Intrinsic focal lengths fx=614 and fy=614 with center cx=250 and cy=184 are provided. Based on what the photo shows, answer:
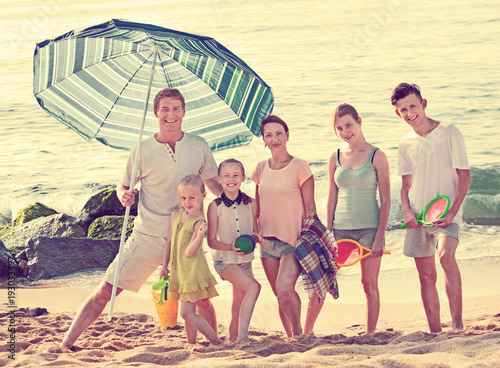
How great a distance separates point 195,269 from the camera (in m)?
4.37

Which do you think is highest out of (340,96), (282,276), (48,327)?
(340,96)

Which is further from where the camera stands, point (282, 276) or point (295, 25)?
point (295, 25)

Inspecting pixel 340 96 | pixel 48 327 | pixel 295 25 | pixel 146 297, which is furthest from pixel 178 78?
pixel 295 25

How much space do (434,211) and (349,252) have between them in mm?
690

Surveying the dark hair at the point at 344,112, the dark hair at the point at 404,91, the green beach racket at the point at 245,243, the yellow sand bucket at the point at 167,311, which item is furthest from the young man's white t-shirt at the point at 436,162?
the yellow sand bucket at the point at 167,311

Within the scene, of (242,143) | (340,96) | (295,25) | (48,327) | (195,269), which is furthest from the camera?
(295,25)

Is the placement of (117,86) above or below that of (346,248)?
above

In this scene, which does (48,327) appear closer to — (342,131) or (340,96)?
(342,131)

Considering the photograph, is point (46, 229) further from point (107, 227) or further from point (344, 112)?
point (344, 112)

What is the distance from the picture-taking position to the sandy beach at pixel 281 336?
3777 millimetres

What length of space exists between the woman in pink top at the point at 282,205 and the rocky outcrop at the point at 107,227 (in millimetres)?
4982

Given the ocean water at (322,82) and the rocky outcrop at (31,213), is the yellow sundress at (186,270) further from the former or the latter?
the rocky outcrop at (31,213)

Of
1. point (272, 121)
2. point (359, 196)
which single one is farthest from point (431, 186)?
point (272, 121)

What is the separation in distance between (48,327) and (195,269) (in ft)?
6.13
